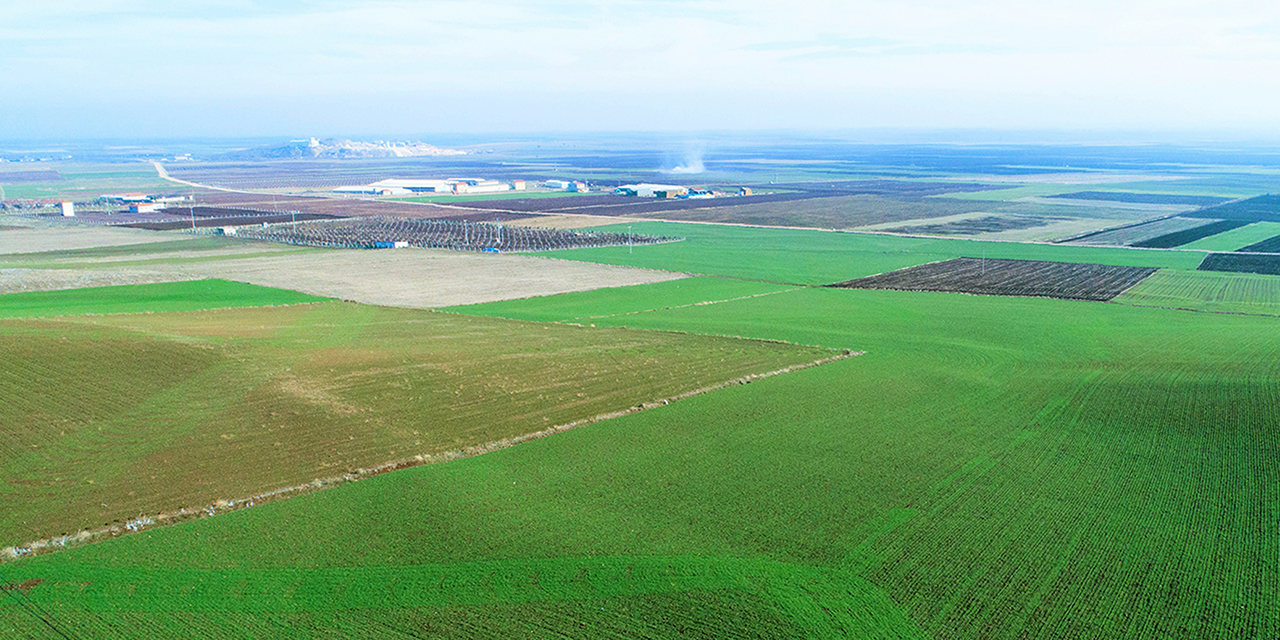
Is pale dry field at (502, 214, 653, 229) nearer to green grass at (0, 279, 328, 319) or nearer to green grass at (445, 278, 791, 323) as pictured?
green grass at (445, 278, 791, 323)

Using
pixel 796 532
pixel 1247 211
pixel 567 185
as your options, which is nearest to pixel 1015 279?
pixel 796 532

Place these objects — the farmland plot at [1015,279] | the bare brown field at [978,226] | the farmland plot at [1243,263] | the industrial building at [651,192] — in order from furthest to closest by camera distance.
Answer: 1. the industrial building at [651,192]
2. the bare brown field at [978,226]
3. the farmland plot at [1243,263]
4. the farmland plot at [1015,279]

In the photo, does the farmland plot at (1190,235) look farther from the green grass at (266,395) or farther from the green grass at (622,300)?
the green grass at (266,395)

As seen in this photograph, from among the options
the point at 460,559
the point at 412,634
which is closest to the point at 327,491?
the point at 460,559

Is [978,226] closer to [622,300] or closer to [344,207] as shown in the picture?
[622,300]

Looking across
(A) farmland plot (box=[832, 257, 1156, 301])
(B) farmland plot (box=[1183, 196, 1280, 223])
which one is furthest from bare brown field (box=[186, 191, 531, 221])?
(B) farmland plot (box=[1183, 196, 1280, 223])

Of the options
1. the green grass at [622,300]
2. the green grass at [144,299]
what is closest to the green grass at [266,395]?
the green grass at [622,300]
